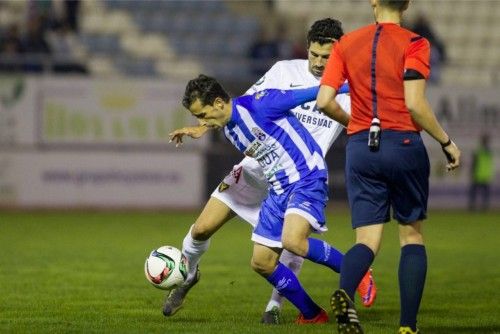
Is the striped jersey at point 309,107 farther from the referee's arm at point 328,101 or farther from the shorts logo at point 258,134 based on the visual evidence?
the referee's arm at point 328,101

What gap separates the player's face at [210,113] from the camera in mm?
7785

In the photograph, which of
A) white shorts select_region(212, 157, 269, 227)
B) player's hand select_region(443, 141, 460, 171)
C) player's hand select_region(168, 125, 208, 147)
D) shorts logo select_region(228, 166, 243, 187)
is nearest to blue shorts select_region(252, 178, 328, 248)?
white shorts select_region(212, 157, 269, 227)

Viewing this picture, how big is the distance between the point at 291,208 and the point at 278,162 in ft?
1.27

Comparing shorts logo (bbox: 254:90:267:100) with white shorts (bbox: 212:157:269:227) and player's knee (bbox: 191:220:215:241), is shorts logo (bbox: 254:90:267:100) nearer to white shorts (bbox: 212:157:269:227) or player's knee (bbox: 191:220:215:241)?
white shorts (bbox: 212:157:269:227)

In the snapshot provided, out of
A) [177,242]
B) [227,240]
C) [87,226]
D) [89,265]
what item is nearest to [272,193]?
[89,265]

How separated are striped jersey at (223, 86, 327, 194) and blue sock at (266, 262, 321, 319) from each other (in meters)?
0.57

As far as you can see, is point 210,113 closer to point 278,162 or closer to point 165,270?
point 278,162

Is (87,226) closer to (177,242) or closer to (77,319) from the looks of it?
(177,242)

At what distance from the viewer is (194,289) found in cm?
1055

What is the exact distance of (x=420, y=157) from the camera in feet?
21.4

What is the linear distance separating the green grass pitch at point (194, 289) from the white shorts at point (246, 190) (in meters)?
0.77

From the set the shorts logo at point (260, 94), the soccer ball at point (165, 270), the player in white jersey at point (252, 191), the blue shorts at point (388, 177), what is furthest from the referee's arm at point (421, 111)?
the soccer ball at point (165, 270)

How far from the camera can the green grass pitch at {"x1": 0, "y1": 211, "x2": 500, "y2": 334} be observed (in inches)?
315

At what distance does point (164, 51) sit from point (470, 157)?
698 cm
